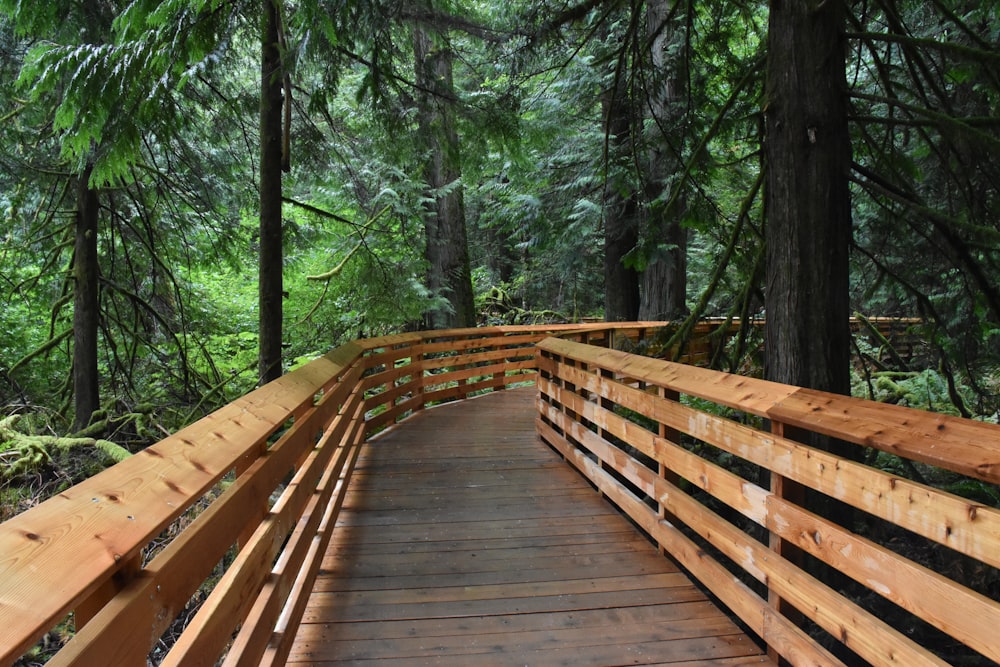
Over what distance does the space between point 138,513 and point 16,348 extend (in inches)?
384

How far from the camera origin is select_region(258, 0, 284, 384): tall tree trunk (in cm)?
575

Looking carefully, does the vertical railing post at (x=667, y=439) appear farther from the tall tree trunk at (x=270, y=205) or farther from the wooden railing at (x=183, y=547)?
the tall tree trunk at (x=270, y=205)

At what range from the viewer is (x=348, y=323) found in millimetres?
11203

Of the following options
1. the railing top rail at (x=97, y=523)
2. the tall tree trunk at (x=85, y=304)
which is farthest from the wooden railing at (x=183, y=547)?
the tall tree trunk at (x=85, y=304)

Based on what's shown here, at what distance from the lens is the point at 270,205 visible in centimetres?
591

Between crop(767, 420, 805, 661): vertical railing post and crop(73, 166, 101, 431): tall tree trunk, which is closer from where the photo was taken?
crop(767, 420, 805, 661): vertical railing post

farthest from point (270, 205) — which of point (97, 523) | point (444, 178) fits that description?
point (444, 178)

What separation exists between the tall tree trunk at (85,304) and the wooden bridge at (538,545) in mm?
2513

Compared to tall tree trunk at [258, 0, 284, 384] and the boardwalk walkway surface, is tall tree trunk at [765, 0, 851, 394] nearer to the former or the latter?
the boardwalk walkway surface

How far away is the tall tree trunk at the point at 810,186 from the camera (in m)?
3.72

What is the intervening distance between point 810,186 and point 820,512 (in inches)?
81.0

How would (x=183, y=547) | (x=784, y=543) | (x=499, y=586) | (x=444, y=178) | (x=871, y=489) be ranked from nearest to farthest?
1. (x=183, y=547)
2. (x=871, y=489)
3. (x=784, y=543)
4. (x=499, y=586)
5. (x=444, y=178)

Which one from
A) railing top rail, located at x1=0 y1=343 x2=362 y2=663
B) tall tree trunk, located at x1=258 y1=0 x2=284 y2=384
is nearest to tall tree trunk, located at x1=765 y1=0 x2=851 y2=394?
railing top rail, located at x1=0 y1=343 x2=362 y2=663

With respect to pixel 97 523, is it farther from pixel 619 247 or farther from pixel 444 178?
pixel 619 247
